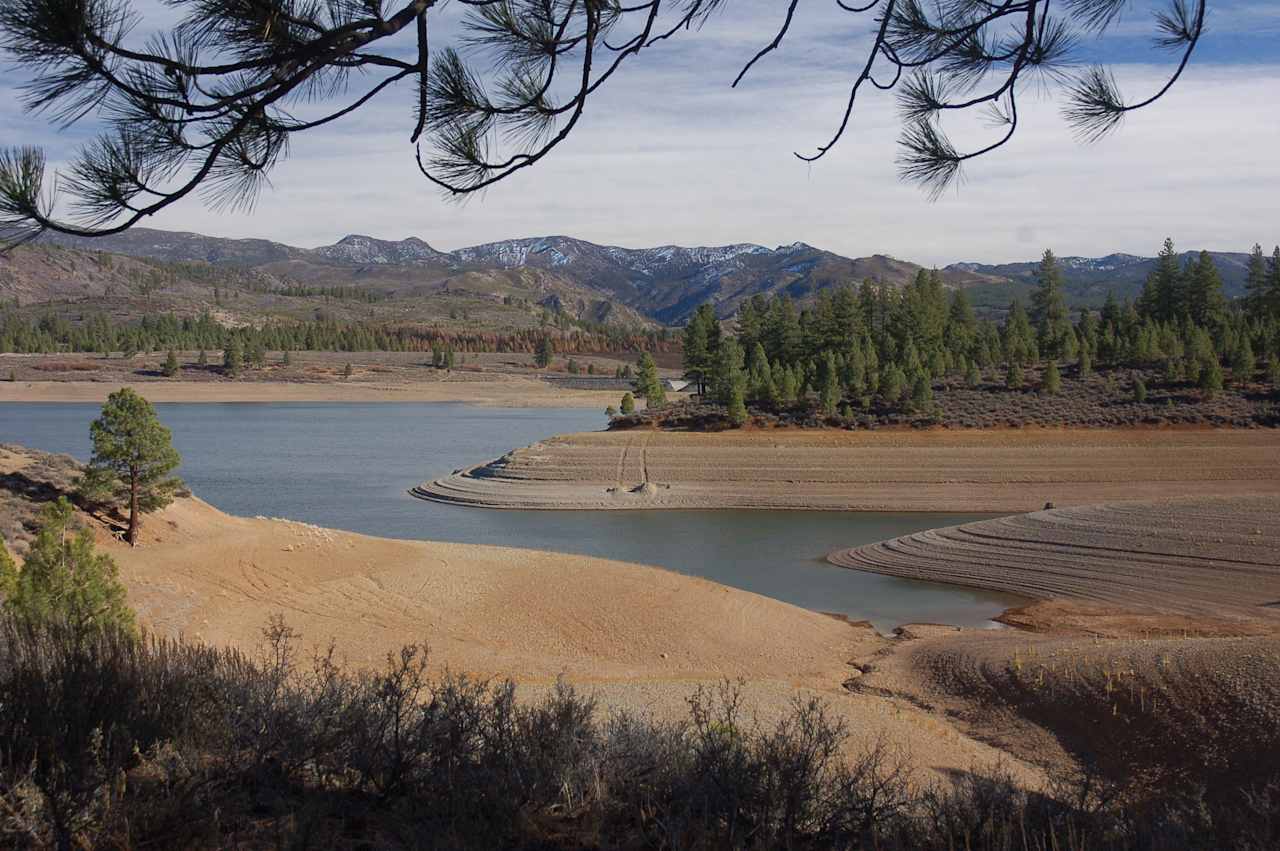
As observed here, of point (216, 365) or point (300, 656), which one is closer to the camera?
point (300, 656)

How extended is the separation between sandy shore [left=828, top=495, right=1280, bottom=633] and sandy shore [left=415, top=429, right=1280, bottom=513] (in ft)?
23.4

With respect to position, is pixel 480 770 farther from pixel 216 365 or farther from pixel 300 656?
pixel 216 365

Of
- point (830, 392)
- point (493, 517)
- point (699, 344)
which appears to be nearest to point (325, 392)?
point (699, 344)

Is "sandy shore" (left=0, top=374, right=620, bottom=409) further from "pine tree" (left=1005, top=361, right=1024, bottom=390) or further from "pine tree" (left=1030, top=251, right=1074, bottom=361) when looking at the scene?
"pine tree" (left=1005, top=361, right=1024, bottom=390)

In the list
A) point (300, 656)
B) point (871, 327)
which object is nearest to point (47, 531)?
point (300, 656)

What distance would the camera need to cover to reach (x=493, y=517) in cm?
3008

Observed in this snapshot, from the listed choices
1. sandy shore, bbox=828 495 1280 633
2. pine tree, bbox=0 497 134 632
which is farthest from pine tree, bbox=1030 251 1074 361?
pine tree, bbox=0 497 134 632

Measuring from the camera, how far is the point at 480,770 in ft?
12.7

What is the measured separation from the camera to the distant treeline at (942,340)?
43.0 m

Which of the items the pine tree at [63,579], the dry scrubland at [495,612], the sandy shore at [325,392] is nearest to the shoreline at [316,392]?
the sandy shore at [325,392]

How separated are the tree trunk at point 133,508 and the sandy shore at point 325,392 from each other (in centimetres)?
5537

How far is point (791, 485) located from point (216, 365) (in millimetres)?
68469

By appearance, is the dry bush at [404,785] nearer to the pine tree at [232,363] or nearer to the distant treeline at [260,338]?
the pine tree at [232,363]

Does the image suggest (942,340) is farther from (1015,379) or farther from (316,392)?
(316,392)
